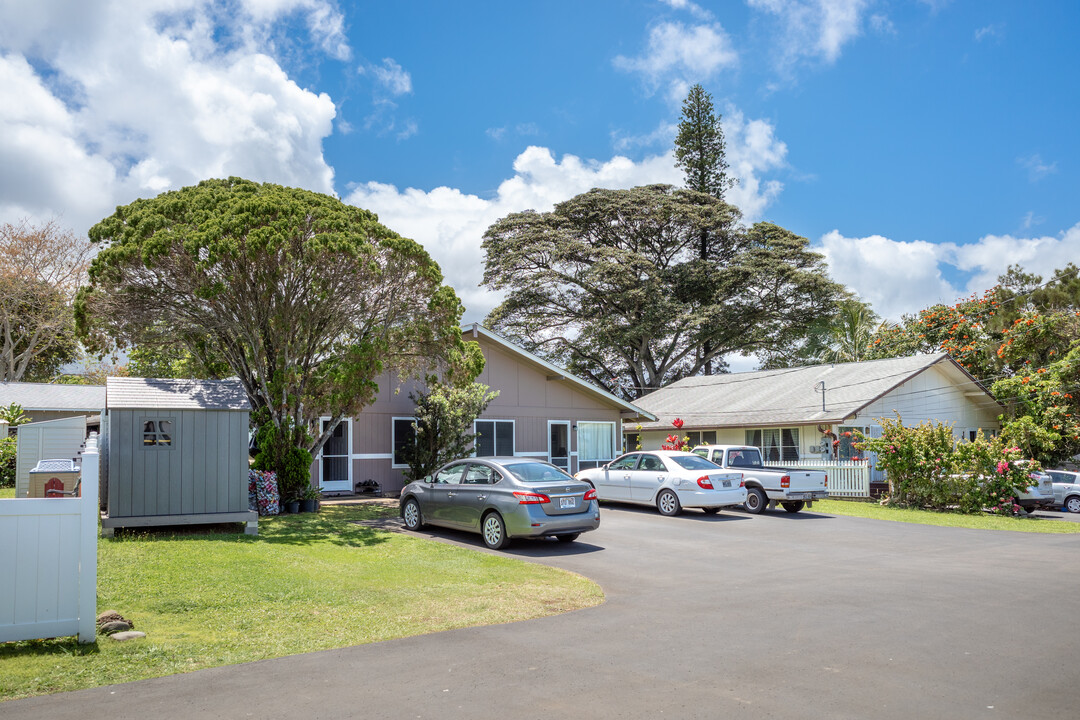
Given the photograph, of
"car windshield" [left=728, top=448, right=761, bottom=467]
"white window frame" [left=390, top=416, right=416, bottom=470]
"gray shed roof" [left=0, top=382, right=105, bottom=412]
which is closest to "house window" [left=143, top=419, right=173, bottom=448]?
"white window frame" [left=390, top=416, right=416, bottom=470]

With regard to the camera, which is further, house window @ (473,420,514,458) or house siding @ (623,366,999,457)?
house siding @ (623,366,999,457)

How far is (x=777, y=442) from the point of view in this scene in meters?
30.0

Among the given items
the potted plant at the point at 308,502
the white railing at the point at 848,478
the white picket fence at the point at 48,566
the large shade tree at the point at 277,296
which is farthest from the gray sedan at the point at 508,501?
the white railing at the point at 848,478

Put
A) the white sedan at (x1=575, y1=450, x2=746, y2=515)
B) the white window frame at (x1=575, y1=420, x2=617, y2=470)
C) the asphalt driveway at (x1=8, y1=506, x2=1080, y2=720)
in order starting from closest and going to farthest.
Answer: the asphalt driveway at (x1=8, y1=506, x2=1080, y2=720) < the white sedan at (x1=575, y1=450, x2=746, y2=515) < the white window frame at (x1=575, y1=420, x2=617, y2=470)

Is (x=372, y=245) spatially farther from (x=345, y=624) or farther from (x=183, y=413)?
(x=345, y=624)

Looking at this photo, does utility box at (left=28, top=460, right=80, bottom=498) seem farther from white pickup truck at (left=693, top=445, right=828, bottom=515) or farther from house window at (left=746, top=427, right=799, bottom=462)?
house window at (left=746, top=427, right=799, bottom=462)

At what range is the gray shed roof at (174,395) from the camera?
13.2 meters

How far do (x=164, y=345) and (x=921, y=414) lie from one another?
26.6m

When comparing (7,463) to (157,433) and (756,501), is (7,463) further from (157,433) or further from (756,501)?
(756,501)

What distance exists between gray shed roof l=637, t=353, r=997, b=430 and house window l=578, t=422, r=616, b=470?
5472 mm

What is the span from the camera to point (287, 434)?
17188 mm

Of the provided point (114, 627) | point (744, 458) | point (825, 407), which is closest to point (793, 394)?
point (825, 407)

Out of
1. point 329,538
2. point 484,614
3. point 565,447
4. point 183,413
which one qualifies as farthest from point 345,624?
point 565,447

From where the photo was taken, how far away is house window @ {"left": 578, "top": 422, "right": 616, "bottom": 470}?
26875 millimetres
